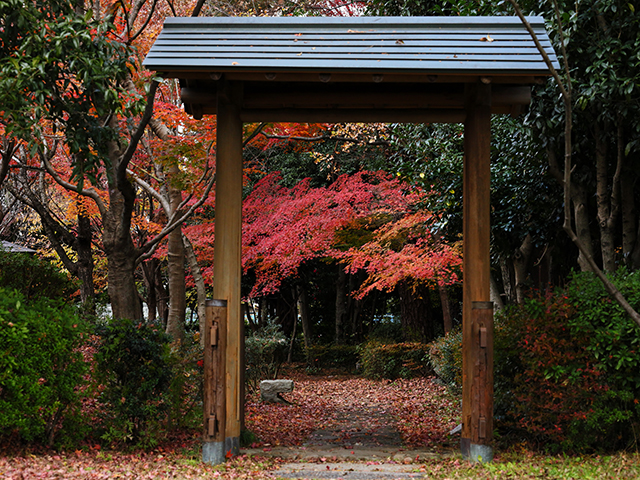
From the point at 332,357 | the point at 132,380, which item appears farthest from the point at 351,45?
the point at 332,357

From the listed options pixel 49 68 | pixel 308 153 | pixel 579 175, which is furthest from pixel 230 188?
pixel 308 153

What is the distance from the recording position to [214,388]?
16.2ft

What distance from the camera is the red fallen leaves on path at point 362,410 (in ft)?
22.5

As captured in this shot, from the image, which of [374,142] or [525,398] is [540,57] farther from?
[374,142]

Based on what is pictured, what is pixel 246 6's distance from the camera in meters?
14.4

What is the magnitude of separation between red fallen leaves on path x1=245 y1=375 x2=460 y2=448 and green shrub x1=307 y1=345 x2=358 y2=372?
2.99 meters

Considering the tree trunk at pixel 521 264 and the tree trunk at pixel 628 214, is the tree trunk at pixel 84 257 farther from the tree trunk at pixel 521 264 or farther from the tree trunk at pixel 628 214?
the tree trunk at pixel 628 214

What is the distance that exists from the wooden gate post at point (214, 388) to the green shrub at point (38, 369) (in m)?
1.35

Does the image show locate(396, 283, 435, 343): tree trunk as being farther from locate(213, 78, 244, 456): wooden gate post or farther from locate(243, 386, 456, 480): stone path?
locate(213, 78, 244, 456): wooden gate post

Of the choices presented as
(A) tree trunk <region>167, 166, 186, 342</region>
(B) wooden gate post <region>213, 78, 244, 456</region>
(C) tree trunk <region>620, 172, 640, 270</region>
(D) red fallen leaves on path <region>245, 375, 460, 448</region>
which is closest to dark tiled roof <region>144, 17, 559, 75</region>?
(B) wooden gate post <region>213, 78, 244, 456</region>

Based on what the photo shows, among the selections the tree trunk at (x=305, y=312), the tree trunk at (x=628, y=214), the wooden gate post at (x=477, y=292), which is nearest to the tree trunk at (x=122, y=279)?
the wooden gate post at (x=477, y=292)

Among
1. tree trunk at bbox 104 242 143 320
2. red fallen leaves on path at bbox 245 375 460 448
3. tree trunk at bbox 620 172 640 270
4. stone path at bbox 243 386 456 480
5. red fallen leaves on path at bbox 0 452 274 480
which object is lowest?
red fallen leaves on path at bbox 245 375 460 448

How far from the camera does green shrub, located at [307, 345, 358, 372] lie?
55.1 feet

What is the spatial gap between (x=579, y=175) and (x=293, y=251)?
253 inches
